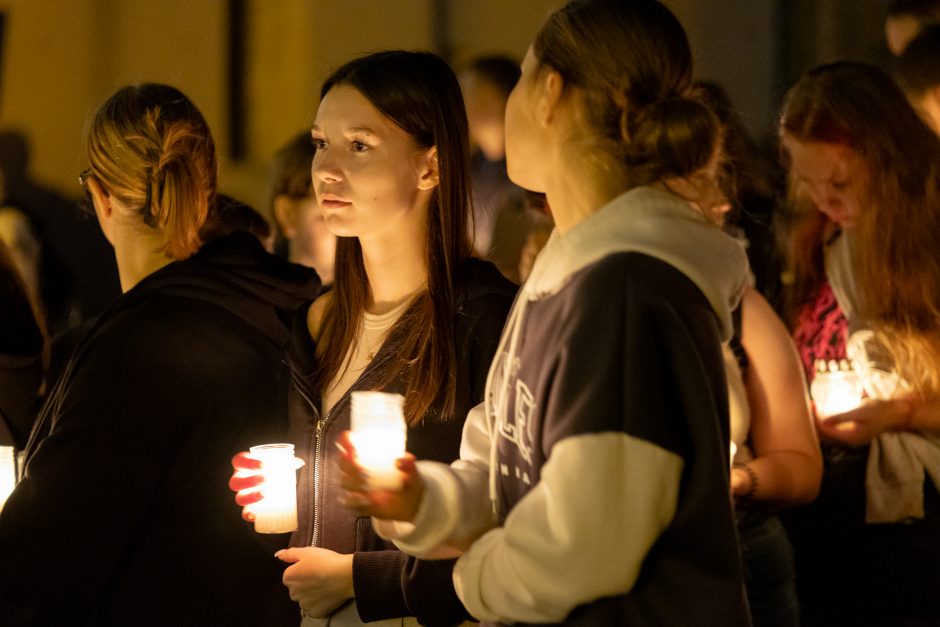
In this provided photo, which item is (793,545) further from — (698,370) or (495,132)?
(495,132)

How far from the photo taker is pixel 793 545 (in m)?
3.18

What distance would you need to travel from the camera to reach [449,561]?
7.41 feet

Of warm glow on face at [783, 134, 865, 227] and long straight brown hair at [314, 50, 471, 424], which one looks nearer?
long straight brown hair at [314, 50, 471, 424]

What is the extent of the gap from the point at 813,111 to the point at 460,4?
430 cm

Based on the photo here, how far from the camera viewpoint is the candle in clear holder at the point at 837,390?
2883mm

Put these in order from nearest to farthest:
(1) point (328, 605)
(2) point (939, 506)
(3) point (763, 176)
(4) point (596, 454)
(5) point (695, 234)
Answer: (4) point (596, 454) → (5) point (695, 234) → (1) point (328, 605) → (2) point (939, 506) → (3) point (763, 176)

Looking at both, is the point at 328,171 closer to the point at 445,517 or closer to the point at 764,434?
the point at 445,517

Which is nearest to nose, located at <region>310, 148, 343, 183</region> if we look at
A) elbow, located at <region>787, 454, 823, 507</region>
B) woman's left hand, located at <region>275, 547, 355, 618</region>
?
woman's left hand, located at <region>275, 547, 355, 618</region>

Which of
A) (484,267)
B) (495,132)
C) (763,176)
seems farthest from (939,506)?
(495,132)

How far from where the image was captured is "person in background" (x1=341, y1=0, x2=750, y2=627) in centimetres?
158

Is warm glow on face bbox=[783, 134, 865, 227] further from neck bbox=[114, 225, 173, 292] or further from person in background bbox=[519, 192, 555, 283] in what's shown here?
neck bbox=[114, 225, 173, 292]

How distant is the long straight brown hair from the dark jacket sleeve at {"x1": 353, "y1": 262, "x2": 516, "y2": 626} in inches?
1.8

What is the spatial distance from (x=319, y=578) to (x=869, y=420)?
4.75 feet

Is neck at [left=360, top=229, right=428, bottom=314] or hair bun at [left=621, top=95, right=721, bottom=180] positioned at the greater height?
hair bun at [left=621, top=95, right=721, bottom=180]
